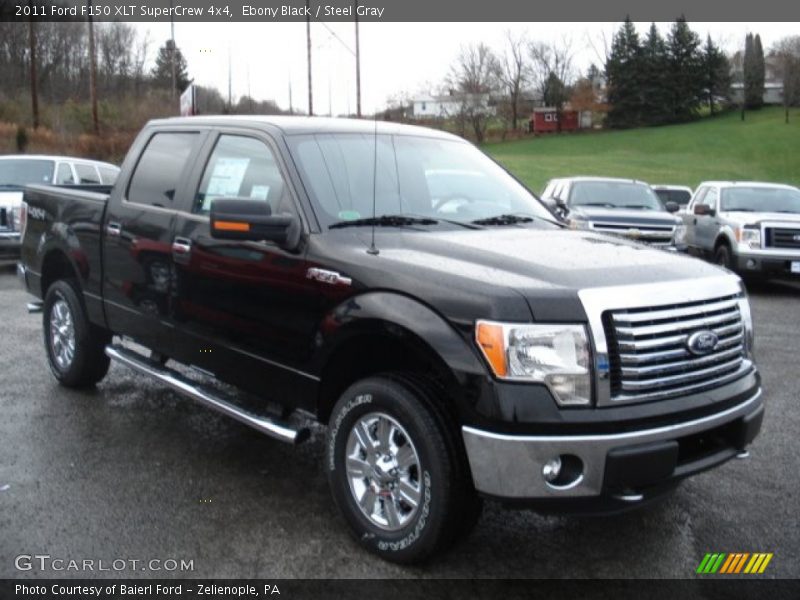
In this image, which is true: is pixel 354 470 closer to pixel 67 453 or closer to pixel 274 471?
pixel 274 471

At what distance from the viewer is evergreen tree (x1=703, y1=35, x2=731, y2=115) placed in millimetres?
83625

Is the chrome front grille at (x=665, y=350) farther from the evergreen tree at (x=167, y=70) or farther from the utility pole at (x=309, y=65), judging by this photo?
the evergreen tree at (x=167, y=70)

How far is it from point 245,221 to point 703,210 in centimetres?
1167

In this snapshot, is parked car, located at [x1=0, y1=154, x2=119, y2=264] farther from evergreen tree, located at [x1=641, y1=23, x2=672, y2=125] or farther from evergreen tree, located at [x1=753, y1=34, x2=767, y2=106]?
evergreen tree, located at [x1=753, y1=34, x2=767, y2=106]

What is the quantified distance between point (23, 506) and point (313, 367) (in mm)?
1688

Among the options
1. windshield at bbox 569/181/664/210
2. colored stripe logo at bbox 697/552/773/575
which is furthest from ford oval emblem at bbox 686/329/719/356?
windshield at bbox 569/181/664/210

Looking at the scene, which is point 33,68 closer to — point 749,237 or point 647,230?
point 647,230

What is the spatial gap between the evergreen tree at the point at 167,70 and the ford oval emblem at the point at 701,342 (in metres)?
37.0

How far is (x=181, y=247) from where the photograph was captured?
190 inches

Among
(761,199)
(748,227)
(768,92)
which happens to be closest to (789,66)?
(768,92)

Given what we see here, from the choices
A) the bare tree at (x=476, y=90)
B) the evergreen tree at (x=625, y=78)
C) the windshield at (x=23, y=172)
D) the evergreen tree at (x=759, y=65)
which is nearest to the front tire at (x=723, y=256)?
the bare tree at (x=476, y=90)

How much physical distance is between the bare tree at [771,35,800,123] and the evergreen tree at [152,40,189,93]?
197 feet

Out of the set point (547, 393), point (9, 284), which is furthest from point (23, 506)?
point (9, 284)

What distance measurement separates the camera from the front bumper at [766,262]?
12289mm
